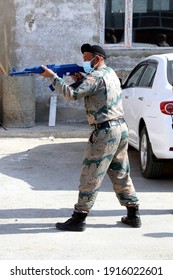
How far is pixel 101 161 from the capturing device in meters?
5.35

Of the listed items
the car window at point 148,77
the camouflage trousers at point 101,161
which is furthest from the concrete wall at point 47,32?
the camouflage trousers at point 101,161

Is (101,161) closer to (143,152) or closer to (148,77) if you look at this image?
(143,152)

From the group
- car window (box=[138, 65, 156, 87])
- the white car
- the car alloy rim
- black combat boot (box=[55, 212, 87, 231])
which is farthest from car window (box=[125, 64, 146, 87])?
black combat boot (box=[55, 212, 87, 231])

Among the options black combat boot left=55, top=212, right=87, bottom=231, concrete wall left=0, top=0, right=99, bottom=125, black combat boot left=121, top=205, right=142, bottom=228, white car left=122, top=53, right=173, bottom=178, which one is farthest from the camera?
concrete wall left=0, top=0, right=99, bottom=125

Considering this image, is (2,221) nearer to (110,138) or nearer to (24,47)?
(110,138)

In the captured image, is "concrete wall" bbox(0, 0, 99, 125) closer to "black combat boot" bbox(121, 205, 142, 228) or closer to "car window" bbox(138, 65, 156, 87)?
"car window" bbox(138, 65, 156, 87)

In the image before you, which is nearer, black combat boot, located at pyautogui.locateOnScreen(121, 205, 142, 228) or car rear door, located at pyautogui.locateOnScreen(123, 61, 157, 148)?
black combat boot, located at pyautogui.locateOnScreen(121, 205, 142, 228)

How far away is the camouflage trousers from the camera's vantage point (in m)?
5.34

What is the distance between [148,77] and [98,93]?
2.81 metres

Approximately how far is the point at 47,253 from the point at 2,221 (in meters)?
1.06

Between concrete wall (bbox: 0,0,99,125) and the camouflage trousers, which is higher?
concrete wall (bbox: 0,0,99,125)

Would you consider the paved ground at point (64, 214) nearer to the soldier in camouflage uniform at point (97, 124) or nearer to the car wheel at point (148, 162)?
the car wheel at point (148, 162)

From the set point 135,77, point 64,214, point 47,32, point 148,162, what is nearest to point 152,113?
point 148,162

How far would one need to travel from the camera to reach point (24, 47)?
1195 centimetres
